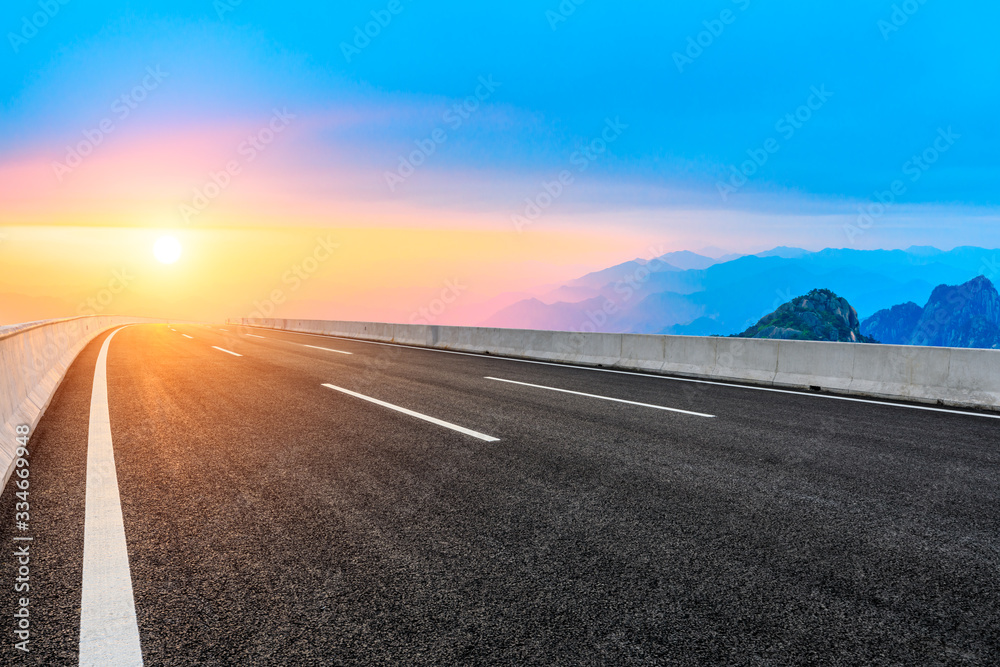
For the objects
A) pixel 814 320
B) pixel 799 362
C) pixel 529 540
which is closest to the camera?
pixel 529 540

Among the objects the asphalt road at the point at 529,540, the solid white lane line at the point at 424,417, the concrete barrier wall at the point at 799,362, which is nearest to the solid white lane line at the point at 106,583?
the asphalt road at the point at 529,540

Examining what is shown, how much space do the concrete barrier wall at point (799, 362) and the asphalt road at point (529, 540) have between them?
189 cm

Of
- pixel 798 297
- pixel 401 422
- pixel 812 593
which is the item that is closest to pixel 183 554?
pixel 812 593

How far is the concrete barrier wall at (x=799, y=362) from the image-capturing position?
29.0 ft

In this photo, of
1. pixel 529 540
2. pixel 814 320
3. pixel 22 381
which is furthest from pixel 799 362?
pixel 814 320

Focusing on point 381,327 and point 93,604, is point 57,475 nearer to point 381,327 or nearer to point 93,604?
point 93,604

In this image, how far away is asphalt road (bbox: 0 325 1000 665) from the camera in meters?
2.34

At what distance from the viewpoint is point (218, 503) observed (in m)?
4.01

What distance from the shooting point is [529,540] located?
332 cm

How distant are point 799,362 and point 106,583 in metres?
10.7

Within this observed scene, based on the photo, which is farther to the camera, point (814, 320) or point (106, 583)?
point (814, 320)

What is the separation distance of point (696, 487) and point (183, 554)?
328cm

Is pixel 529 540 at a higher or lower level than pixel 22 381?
lower

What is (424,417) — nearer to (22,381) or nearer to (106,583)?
(106,583)
